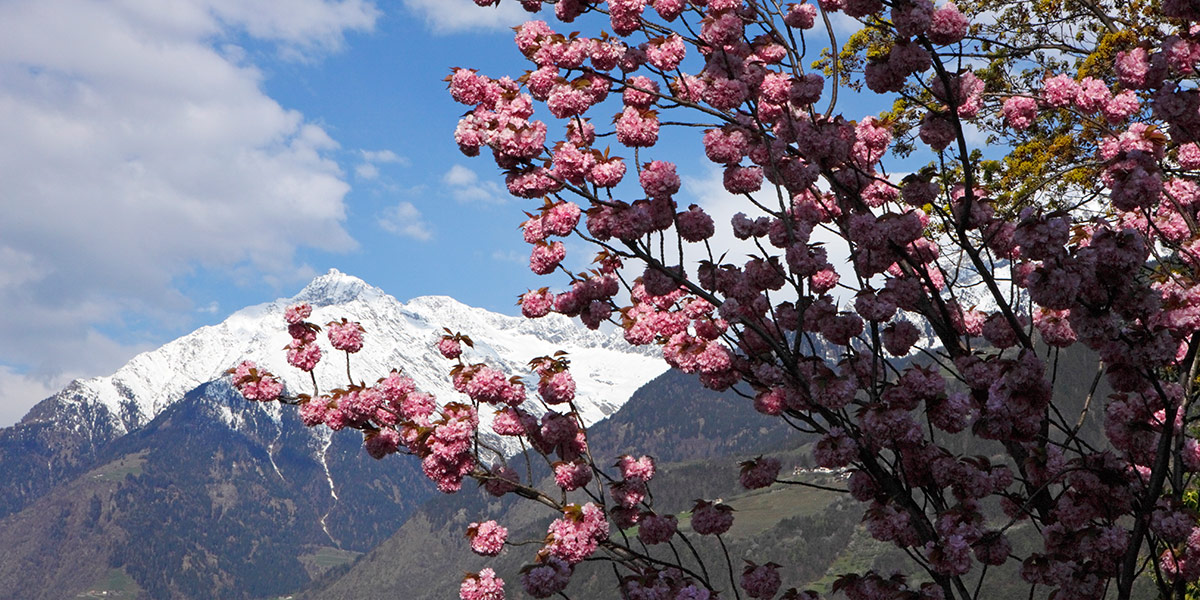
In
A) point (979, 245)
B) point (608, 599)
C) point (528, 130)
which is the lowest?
point (608, 599)

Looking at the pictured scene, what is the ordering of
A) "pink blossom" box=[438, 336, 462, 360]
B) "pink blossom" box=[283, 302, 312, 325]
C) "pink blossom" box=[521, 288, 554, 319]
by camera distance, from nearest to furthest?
"pink blossom" box=[521, 288, 554, 319]
"pink blossom" box=[438, 336, 462, 360]
"pink blossom" box=[283, 302, 312, 325]

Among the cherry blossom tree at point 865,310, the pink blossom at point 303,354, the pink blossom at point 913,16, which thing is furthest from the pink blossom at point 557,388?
the pink blossom at point 913,16

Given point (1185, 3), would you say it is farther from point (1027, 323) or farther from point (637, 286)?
point (637, 286)

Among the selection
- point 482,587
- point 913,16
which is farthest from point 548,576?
point 913,16

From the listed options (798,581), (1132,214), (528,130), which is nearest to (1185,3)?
(1132,214)

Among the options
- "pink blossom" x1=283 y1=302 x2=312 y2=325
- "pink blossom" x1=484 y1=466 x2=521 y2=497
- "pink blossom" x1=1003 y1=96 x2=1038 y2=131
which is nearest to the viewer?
"pink blossom" x1=1003 y1=96 x2=1038 y2=131

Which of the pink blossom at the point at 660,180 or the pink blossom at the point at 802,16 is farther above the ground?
the pink blossom at the point at 802,16

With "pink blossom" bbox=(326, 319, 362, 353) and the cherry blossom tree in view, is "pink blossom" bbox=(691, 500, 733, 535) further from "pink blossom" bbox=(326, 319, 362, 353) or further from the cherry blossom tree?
"pink blossom" bbox=(326, 319, 362, 353)

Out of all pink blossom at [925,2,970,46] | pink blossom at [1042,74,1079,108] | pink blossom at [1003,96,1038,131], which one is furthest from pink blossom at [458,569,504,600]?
pink blossom at [1042,74,1079,108]

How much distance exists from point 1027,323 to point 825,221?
2250 mm

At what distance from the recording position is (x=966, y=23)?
19.4 feet

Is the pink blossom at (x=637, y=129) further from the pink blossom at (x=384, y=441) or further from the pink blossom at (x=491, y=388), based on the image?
the pink blossom at (x=384, y=441)

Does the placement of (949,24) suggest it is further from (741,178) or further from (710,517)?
(710,517)

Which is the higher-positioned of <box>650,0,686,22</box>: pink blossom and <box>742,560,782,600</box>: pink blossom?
<box>650,0,686,22</box>: pink blossom
